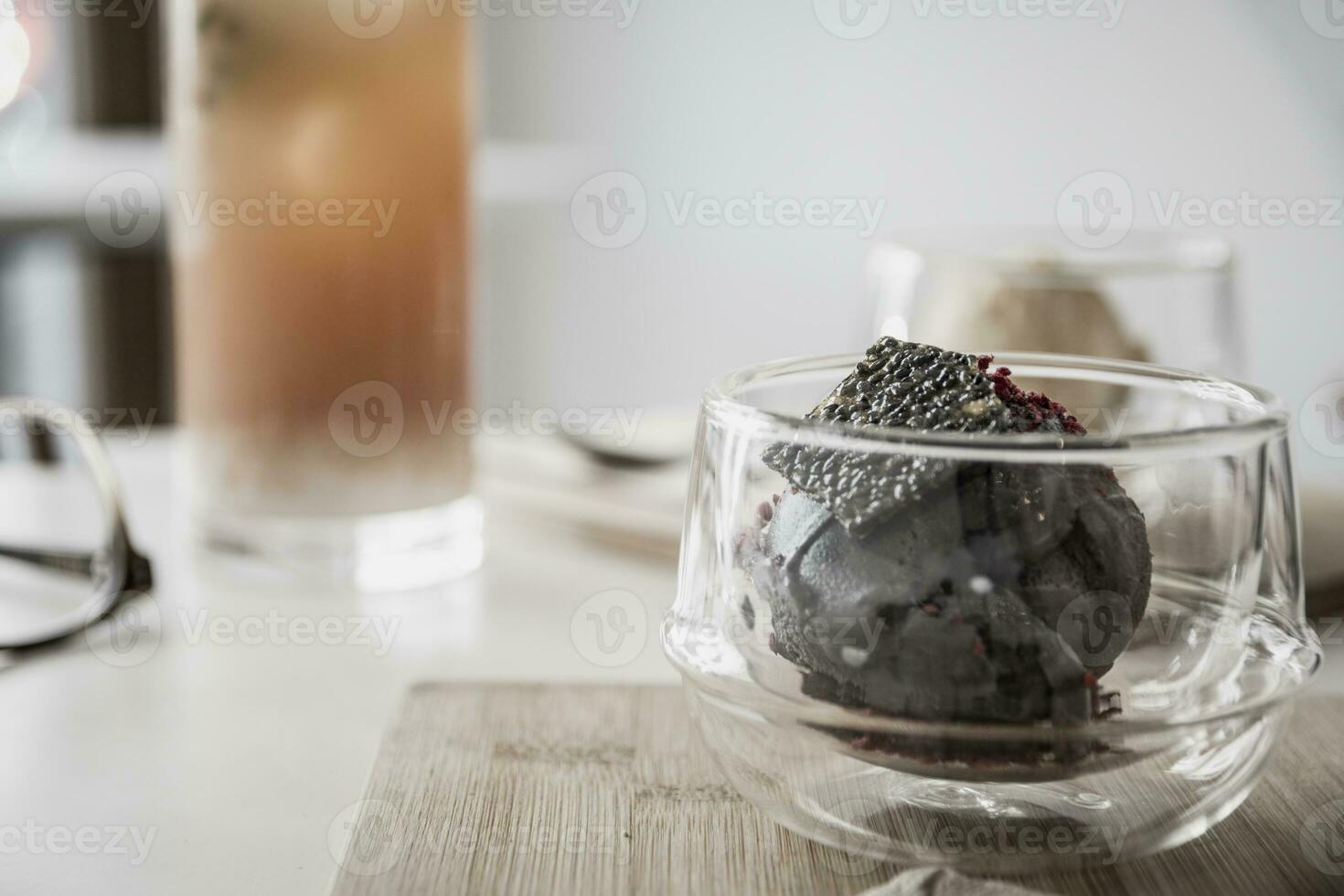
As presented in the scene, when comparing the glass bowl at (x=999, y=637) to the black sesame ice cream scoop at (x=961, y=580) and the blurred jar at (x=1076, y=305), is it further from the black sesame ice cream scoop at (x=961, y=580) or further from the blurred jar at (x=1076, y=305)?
the blurred jar at (x=1076, y=305)

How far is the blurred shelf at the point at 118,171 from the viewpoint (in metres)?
2.07

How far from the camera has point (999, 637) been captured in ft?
1.19

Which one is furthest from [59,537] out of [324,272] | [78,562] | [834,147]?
[834,147]

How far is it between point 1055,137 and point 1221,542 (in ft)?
4.85

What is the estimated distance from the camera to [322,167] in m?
0.72

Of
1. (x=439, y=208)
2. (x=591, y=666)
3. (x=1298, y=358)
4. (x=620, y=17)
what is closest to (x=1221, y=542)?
(x=591, y=666)

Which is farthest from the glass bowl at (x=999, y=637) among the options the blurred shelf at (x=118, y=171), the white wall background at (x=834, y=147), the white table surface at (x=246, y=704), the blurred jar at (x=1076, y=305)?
the blurred shelf at (x=118, y=171)

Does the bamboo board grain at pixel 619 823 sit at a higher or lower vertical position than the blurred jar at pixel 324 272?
lower

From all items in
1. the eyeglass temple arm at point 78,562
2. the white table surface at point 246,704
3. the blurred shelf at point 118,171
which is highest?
the blurred shelf at point 118,171

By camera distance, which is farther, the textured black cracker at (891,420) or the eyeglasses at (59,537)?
the eyeglasses at (59,537)

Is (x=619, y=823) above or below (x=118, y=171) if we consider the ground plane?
below

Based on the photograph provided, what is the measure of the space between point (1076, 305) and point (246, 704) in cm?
50

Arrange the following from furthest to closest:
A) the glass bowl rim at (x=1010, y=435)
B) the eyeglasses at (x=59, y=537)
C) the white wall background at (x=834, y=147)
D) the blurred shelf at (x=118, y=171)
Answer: the blurred shelf at (x=118, y=171) < the white wall background at (x=834, y=147) < the eyeglasses at (x=59, y=537) < the glass bowl rim at (x=1010, y=435)

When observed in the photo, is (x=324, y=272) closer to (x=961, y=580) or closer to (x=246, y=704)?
(x=246, y=704)
